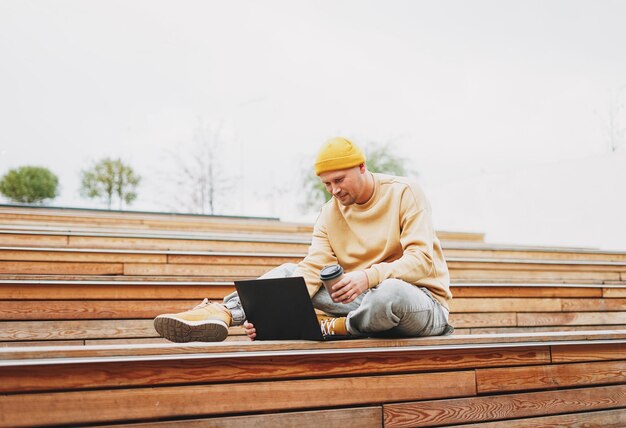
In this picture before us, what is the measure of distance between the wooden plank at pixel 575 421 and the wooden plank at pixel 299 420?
0.88 ft

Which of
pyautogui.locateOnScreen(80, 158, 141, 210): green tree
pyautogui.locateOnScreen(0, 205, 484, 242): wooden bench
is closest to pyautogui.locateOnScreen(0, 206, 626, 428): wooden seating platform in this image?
pyautogui.locateOnScreen(0, 205, 484, 242): wooden bench

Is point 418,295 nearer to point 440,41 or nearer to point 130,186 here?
point 440,41

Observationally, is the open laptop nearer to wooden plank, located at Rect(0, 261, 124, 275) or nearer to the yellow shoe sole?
the yellow shoe sole

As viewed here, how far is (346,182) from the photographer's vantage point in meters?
1.80

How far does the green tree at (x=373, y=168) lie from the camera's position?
27.0 ft

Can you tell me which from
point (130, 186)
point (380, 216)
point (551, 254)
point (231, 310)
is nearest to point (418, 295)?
point (380, 216)

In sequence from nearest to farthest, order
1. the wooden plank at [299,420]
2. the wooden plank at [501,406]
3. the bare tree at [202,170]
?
the wooden plank at [299,420] → the wooden plank at [501,406] → the bare tree at [202,170]

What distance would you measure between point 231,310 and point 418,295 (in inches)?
22.9

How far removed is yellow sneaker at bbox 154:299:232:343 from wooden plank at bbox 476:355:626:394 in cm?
74

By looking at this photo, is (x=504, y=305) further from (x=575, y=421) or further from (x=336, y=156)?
(x=336, y=156)

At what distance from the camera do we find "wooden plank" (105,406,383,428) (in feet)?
4.33

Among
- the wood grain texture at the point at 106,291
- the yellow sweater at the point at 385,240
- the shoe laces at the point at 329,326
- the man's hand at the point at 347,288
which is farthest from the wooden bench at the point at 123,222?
the man's hand at the point at 347,288

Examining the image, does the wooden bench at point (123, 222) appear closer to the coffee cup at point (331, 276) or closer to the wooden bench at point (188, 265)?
the wooden bench at point (188, 265)

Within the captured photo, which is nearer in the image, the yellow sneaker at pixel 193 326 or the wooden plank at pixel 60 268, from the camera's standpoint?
the yellow sneaker at pixel 193 326
